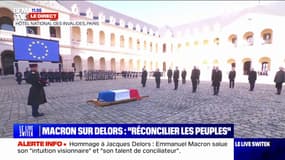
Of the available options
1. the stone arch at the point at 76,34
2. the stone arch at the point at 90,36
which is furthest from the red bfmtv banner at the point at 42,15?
the stone arch at the point at 90,36

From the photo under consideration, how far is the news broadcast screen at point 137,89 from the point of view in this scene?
2865 mm

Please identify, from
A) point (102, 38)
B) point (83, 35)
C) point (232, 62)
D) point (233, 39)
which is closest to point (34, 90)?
point (83, 35)

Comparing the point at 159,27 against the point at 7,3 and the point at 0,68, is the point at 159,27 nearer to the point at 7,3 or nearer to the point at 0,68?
the point at 7,3

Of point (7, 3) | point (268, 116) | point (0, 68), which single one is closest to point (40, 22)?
point (268, 116)

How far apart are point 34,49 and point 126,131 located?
60.1 ft

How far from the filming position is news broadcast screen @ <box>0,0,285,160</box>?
2865mm

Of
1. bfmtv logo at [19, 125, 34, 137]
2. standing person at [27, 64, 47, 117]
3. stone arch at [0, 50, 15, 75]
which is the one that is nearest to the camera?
bfmtv logo at [19, 125, 34, 137]

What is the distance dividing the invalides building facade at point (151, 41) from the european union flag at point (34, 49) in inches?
312

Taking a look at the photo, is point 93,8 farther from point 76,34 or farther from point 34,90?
point 34,90

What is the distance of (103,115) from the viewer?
5.33 metres

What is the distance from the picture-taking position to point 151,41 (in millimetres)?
49406

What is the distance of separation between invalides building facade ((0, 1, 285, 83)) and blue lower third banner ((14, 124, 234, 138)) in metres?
22.7

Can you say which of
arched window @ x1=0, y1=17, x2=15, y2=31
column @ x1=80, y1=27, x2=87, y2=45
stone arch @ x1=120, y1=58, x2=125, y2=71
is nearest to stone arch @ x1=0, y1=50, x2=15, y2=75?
arched window @ x1=0, y1=17, x2=15, y2=31

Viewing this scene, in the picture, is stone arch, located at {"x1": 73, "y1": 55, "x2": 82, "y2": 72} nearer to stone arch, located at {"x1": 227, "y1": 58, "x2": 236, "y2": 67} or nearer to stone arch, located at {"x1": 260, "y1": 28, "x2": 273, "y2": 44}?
stone arch, located at {"x1": 227, "y1": 58, "x2": 236, "y2": 67}
